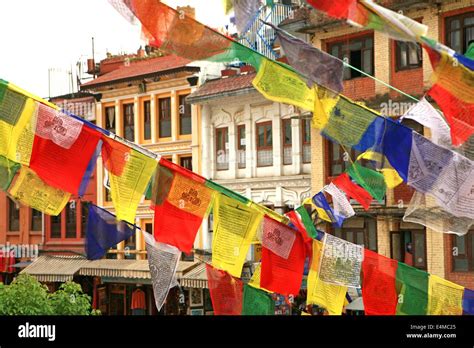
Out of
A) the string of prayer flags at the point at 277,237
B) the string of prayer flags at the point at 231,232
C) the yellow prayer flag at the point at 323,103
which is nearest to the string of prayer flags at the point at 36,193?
the string of prayer flags at the point at 231,232

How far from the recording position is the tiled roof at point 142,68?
39969 millimetres

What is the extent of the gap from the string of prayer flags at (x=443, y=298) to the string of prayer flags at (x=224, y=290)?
2112 millimetres

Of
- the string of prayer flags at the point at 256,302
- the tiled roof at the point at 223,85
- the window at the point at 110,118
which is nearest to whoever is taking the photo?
the string of prayer flags at the point at 256,302

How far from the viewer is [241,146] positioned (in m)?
36.6

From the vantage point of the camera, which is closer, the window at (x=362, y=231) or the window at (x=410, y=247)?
the window at (x=410, y=247)

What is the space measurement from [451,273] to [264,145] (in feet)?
32.8

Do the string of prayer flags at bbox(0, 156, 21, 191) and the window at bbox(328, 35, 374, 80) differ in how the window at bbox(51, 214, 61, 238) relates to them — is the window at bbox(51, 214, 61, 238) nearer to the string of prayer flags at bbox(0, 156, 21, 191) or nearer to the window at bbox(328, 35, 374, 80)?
the window at bbox(328, 35, 374, 80)

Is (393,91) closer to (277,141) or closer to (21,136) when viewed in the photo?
(277,141)

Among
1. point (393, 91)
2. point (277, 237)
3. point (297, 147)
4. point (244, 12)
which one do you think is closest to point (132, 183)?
point (277, 237)

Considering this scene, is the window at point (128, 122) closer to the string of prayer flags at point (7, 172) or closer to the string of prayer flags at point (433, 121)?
the string of prayer flags at point (7, 172)

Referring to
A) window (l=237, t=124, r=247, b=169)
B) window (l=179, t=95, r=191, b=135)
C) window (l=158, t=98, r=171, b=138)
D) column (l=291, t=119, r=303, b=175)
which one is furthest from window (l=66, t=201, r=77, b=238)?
column (l=291, t=119, r=303, b=175)

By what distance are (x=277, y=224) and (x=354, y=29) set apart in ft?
65.7
